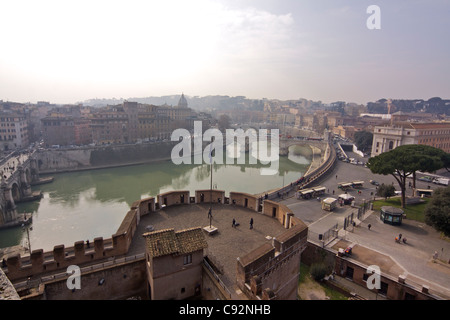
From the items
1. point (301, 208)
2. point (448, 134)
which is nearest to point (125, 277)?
point (301, 208)

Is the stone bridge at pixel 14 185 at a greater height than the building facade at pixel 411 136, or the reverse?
the building facade at pixel 411 136

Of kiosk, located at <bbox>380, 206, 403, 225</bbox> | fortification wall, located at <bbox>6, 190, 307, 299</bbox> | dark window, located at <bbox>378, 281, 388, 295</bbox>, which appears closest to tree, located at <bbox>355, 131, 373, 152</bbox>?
kiosk, located at <bbox>380, 206, 403, 225</bbox>

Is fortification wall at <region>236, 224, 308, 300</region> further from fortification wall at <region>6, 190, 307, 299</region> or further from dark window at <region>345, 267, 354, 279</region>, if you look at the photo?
dark window at <region>345, 267, 354, 279</region>

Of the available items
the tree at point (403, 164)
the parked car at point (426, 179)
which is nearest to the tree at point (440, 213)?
the tree at point (403, 164)

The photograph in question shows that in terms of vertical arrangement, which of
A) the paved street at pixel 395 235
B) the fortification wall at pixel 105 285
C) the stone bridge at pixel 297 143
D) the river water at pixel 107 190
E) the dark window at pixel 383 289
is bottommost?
the river water at pixel 107 190

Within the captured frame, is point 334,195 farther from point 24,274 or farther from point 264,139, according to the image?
point 264,139

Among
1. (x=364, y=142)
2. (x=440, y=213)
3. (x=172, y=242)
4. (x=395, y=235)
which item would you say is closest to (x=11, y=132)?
(x=172, y=242)

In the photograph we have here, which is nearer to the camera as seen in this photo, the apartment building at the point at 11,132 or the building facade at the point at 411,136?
the building facade at the point at 411,136

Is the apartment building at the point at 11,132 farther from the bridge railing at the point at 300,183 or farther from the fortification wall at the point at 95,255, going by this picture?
the fortification wall at the point at 95,255
